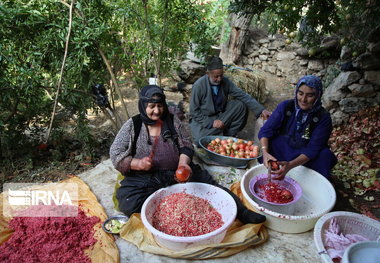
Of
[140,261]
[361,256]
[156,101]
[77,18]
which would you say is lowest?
[140,261]

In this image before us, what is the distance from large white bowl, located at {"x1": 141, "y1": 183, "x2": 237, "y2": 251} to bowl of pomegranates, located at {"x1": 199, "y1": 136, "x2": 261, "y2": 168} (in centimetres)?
80

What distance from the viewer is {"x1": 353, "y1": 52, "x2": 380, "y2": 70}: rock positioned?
4348mm

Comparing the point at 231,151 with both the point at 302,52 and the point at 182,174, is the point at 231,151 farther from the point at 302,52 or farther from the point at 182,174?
the point at 302,52

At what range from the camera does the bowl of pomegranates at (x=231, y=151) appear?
3.17 meters

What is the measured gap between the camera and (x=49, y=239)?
2.03m

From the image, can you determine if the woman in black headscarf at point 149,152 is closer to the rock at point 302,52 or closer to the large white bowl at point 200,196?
the large white bowl at point 200,196

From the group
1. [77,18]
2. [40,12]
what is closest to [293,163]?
[77,18]

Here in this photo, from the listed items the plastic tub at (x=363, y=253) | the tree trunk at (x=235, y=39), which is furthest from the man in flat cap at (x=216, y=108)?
the tree trunk at (x=235, y=39)

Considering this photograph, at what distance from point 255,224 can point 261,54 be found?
725 cm

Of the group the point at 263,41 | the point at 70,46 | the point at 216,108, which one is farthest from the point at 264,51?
the point at 70,46

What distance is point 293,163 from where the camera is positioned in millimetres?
2490

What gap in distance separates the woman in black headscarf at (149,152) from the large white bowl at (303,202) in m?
0.18

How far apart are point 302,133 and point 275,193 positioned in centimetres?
71

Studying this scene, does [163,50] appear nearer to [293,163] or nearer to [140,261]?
[293,163]
